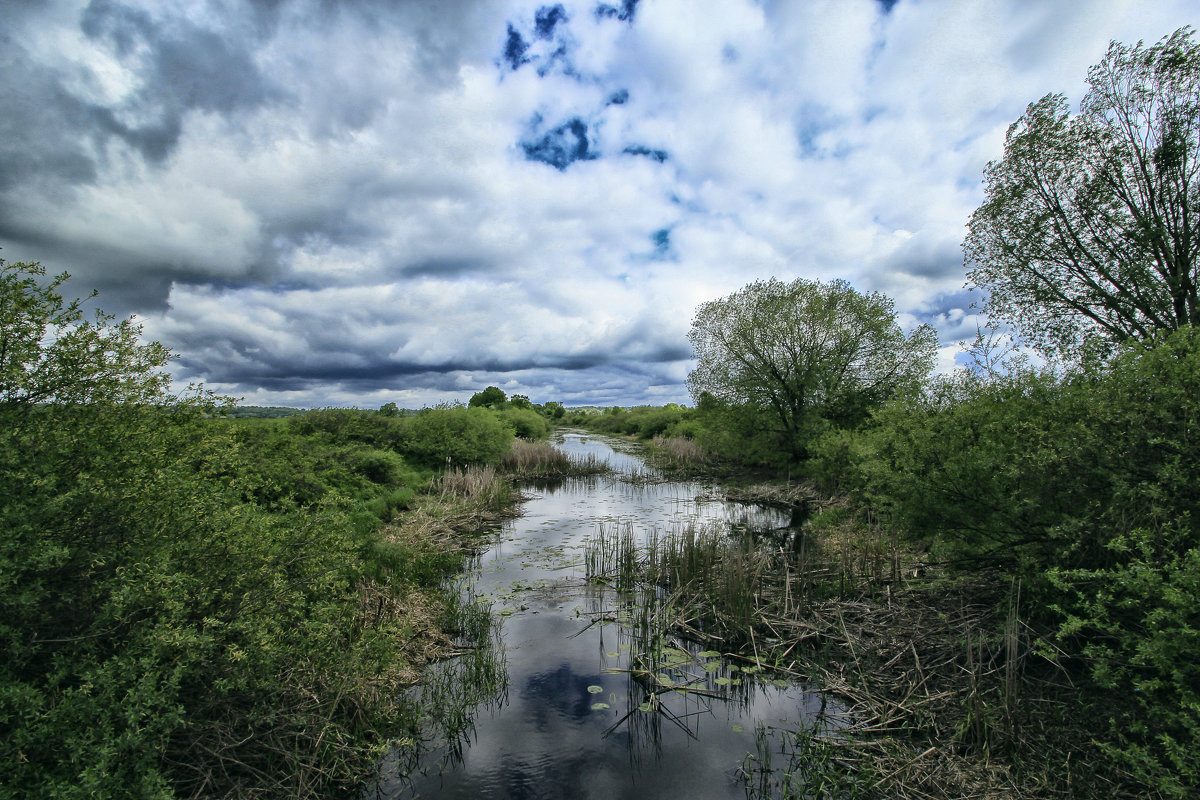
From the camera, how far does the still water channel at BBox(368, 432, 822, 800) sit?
211 inches

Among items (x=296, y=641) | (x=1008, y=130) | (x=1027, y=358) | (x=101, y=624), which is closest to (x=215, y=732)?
(x=296, y=641)

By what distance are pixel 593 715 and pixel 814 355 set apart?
26020 millimetres

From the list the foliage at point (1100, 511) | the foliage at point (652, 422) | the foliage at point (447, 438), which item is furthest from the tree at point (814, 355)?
the foliage at point (652, 422)

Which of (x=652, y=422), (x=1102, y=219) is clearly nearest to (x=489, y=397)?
(x=652, y=422)

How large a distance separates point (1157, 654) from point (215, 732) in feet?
25.8

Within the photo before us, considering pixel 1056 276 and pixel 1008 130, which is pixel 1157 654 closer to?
pixel 1056 276

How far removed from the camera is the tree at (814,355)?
27.9 metres

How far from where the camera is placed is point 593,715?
6.58 meters

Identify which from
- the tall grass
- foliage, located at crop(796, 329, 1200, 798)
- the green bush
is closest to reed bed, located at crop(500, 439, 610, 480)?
the tall grass

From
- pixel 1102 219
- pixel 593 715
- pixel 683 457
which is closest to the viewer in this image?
pixel 593 715

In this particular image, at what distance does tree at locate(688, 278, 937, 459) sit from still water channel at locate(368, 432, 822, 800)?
71.8ft

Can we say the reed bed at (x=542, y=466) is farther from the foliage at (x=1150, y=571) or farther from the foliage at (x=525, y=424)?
the foliage at (x=1150, y=571)

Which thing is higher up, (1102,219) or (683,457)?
(1102,219)

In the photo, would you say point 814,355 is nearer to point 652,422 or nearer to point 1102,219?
point 1102,219
